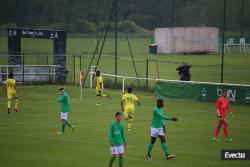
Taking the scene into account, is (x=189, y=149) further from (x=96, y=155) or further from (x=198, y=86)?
(x=198, y=86)

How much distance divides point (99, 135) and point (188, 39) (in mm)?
53168

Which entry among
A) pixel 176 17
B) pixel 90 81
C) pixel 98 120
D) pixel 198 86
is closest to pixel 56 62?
pixel 90 81

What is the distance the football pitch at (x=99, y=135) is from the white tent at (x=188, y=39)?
3605 cm

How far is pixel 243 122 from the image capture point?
35625mm

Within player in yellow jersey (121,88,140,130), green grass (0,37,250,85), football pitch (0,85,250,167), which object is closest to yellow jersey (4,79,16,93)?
football pitch (0,85,250,167)

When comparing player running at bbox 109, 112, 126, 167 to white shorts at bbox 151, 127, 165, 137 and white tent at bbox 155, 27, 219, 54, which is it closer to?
white shorts at bbox 151, 127, 165, 137

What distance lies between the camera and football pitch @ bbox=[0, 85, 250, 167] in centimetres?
2427

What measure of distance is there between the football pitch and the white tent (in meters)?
36.0

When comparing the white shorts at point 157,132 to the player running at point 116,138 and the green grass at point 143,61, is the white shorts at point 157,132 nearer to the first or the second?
the player running at point 116,138

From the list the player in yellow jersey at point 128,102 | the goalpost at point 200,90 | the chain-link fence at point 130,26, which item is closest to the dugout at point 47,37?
the chain-link fence at point 130,26

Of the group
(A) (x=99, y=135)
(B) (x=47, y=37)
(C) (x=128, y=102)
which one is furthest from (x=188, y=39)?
(A) (x=99, y=135)

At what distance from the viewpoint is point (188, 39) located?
271ft

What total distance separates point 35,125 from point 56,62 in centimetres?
2254

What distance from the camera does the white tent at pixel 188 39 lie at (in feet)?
269
